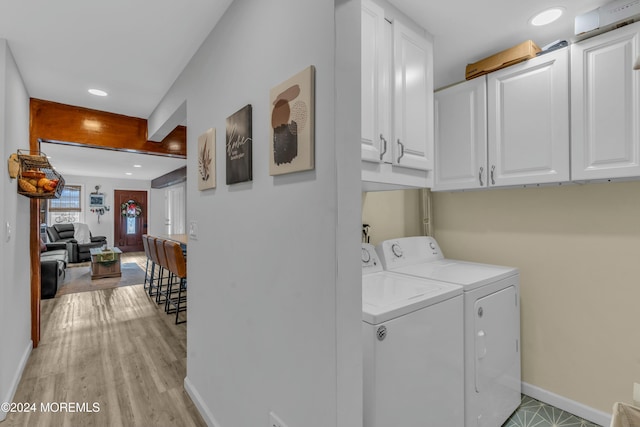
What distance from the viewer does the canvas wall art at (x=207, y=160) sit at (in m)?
1.76

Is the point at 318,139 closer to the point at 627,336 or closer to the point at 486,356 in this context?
the point at 486,356

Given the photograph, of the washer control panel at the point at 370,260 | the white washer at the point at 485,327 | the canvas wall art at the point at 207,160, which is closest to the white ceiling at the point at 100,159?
the canvas wall art at the point at 207,160

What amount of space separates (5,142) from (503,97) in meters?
3.28

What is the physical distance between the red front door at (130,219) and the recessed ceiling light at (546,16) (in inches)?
427

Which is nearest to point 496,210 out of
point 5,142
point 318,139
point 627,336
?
point 627,336

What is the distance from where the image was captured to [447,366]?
1.39m

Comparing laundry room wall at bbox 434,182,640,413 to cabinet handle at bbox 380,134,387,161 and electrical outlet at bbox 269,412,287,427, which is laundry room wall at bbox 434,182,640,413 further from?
electrical outlet at bbox 269,412,287,427

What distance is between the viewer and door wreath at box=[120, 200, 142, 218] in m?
9.54

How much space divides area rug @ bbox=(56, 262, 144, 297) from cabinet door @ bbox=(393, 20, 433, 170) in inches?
217

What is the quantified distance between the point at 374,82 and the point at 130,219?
10.5m

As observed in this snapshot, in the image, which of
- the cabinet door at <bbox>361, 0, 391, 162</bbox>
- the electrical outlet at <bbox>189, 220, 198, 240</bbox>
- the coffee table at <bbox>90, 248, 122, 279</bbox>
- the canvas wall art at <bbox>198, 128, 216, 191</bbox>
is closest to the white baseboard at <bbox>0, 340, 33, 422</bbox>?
the electrical outlet at <bbox>189, 220, 198, 240</bbox>

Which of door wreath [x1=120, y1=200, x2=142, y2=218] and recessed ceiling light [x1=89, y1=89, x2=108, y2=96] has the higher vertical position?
recessed ceiling light [x1=89, y1=89, x2=108, y2=96]

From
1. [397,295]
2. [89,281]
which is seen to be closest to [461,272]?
[397,295]

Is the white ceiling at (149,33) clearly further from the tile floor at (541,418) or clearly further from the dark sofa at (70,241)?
the dark sofa at (70,241)
